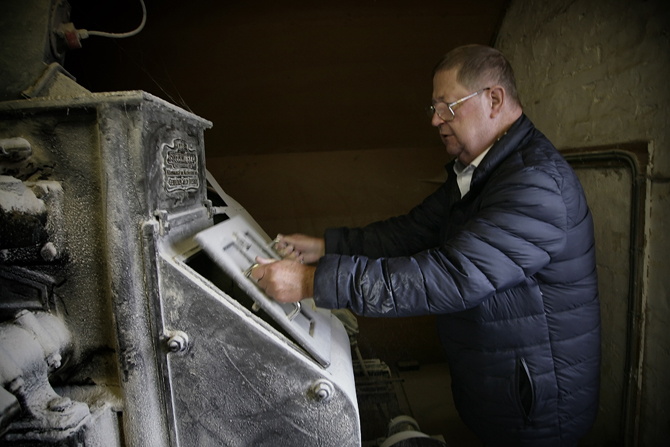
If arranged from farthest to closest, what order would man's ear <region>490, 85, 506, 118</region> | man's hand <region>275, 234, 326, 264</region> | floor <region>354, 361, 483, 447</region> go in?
1. floor <region>354, 361, 483, 447</region>
2. man's hand <region>275, 234, 326, 264</region>
3. man's ear <region>490, 85, 506, 118</region>

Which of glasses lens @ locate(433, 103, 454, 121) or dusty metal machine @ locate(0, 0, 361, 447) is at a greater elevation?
glasses lens @ locate(433, 103, 454, 121)

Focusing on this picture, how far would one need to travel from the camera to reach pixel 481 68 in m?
1.16

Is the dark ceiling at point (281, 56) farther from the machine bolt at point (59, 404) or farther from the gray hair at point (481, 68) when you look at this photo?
the machine bolt at point (59, 404)

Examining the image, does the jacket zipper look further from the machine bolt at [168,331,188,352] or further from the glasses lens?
the machine bolt at [168,331,188,352]

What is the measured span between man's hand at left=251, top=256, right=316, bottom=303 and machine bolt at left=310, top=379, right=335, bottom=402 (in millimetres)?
210

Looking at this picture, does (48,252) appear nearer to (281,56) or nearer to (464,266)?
(464,266)

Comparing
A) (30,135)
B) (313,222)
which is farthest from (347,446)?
(313,222)

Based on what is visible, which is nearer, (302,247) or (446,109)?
(446,109)

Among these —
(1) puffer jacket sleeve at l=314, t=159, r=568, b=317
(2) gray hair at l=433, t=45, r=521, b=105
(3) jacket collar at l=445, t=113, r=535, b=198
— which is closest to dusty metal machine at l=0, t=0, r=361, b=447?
(1) puffer jacket sleeve at l=314, t=159, r=568, b=317

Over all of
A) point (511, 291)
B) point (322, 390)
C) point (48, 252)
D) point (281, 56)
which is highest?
point (281, 56)

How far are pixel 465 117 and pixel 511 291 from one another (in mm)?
587

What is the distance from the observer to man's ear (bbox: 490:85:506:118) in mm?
1157

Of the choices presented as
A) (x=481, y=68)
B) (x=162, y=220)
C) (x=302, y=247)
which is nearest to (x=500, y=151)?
(x=481, y=68)

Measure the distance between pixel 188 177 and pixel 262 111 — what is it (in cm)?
131
